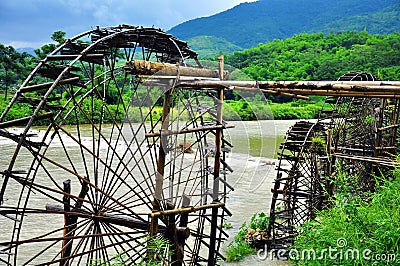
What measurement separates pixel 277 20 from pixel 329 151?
11900cm

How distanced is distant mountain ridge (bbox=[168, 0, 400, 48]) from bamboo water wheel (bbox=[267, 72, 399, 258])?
87439mm

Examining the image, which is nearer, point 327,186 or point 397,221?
point 397,221

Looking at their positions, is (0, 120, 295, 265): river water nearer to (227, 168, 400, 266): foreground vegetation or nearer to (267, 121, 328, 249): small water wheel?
(267, 121, 328, 249): small water wheel

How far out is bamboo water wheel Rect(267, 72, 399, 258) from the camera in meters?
9.38

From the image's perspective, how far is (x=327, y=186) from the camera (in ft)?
28.9

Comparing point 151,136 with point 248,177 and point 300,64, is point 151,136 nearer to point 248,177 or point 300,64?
point 248,177

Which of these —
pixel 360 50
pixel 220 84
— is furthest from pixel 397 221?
pixel 360 50

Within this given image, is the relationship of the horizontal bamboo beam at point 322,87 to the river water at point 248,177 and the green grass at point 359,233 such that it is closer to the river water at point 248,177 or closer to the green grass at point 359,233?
the green grass at point 359,233

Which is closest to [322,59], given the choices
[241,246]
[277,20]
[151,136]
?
[241,246]

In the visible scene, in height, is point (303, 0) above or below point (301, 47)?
above

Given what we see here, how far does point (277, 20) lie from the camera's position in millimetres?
122938

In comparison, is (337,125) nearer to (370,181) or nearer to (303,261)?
(370,181)

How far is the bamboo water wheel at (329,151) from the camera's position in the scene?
938 cm

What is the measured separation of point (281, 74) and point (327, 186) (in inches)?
1336
